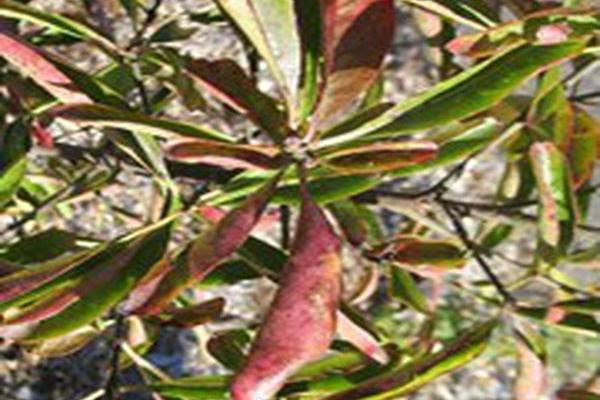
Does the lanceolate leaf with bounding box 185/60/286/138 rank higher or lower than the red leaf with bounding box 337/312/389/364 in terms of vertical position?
higher

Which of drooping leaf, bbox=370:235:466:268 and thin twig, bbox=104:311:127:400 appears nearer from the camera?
thin twig, bbox=104:311:127:400

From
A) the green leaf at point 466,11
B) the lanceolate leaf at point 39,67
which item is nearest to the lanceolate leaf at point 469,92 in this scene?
the green leaf at point 466,11

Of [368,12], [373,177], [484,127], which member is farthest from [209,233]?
[484,127]

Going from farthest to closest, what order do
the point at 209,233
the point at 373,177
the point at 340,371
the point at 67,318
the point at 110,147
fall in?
the point at 110,147 < the point at 340,371 < the point at 373,177 < the point at 67,318 < the point at 209,233

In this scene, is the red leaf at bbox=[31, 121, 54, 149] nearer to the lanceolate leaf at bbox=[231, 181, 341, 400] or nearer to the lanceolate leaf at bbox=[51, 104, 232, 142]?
the lanceolate leaf at bbox=[51, 104, 232, 142]

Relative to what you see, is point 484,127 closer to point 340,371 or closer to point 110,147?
point 340,371

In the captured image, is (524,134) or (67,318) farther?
(524,134)

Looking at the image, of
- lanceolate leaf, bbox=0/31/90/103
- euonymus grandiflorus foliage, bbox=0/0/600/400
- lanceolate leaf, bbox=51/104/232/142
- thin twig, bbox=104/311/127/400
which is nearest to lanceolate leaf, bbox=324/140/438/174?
euonymus grandiflorus foliage, bbox=0/0/600/400

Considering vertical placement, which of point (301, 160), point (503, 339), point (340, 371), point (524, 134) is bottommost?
point (503, 339)
